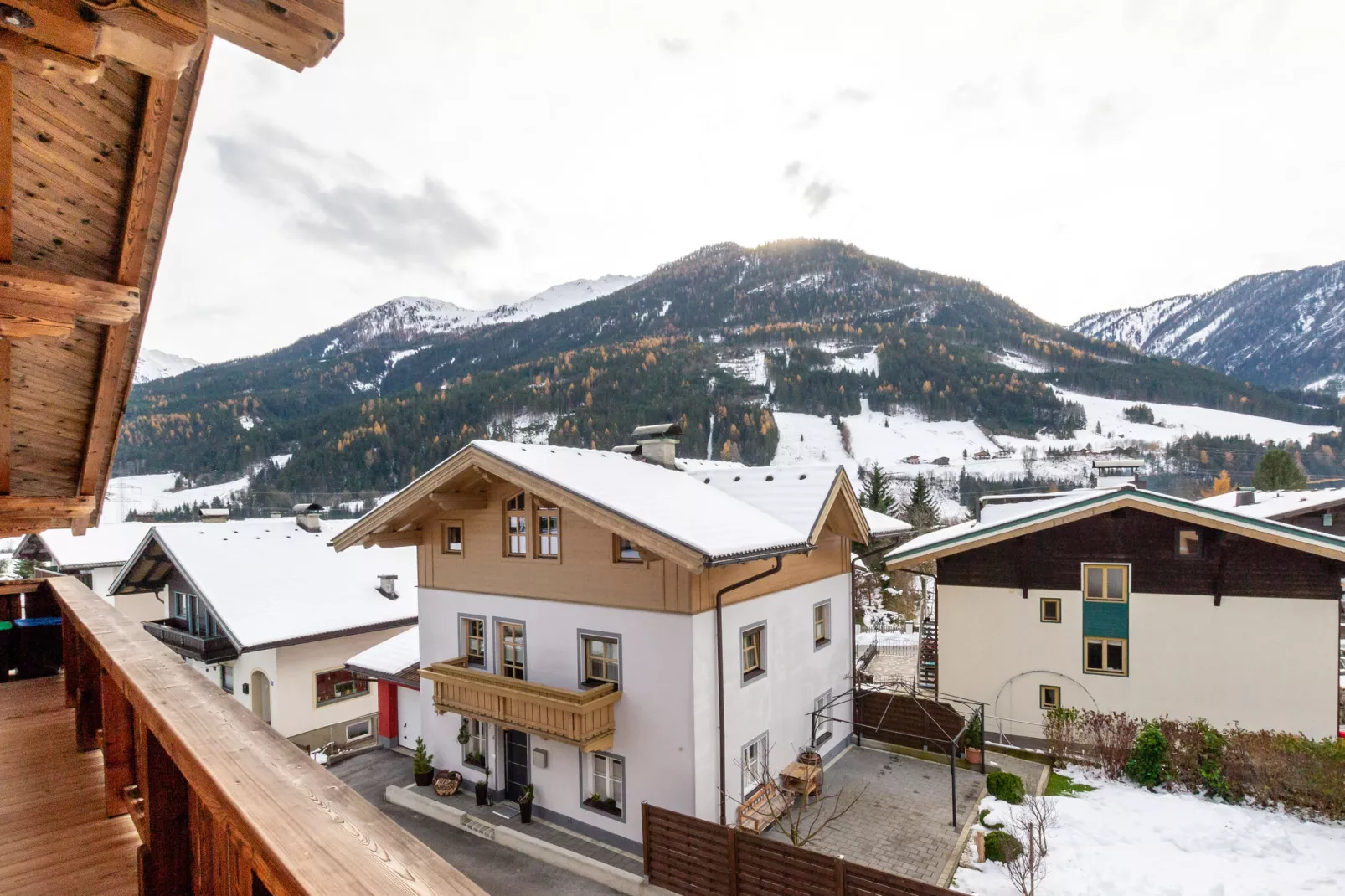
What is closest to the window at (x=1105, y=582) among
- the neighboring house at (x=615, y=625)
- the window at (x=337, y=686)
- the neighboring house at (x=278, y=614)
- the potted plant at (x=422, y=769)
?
the neighboring house at (x=615, y=625)

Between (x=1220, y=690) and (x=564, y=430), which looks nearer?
(x=1220, y=690)

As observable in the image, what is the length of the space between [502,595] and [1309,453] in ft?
510

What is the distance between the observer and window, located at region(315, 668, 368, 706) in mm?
20141

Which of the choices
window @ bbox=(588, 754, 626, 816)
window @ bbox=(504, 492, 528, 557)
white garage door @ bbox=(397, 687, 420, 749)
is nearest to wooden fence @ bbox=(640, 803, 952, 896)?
window @ bbox=(588, 754, 626, 816)

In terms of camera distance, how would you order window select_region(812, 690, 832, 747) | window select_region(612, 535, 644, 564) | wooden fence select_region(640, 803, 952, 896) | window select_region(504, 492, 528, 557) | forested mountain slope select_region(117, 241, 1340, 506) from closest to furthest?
wooden fence select_region(640, 803, 952, 896) < window select_region(612, 535, 644, 564) < window select_region(504, 492, 528, 557) < window select_region(812, 690, 832, 747) < forested mountain slope select_region(117, 241, 1340, 506)

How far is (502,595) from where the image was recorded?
14766 millimetres

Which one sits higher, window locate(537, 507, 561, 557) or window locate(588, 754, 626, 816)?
window locate(537, 507, 561, 557)

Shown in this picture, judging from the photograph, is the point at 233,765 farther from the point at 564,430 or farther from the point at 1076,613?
the point at 564,430

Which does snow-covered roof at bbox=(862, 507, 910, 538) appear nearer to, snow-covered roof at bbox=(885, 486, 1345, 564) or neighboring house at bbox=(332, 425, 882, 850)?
snow-covered roof at bbox=(885, 486, 1345, 564)

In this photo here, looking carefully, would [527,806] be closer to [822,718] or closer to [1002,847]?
[822,718]

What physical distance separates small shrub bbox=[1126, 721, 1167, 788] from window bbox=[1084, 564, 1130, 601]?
3173 millimetres

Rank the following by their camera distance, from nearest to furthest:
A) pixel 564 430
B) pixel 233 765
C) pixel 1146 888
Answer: pixel 233 765, pixel 1146 888, pixel 564 430

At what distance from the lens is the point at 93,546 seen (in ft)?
110

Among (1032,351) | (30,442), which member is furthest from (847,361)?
(30,442)
